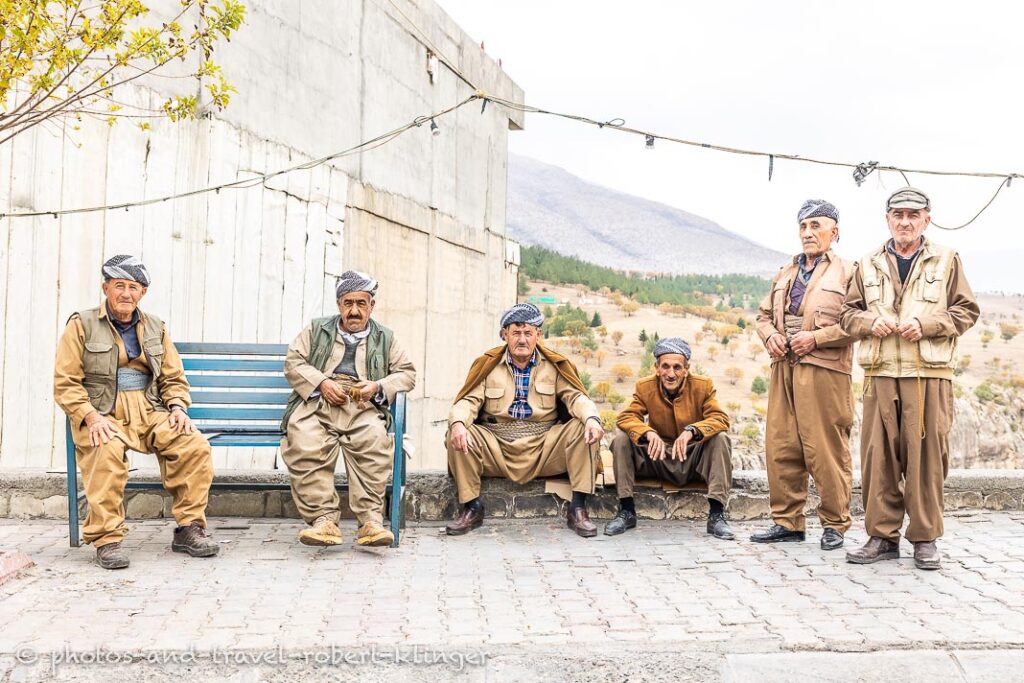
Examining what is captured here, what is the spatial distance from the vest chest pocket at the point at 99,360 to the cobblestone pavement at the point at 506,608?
966 millimetres

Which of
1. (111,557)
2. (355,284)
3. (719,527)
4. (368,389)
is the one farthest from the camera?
(719,527)

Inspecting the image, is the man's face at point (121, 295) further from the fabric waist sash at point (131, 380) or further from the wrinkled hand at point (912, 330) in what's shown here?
the wrinkled hand at point (912, 330)

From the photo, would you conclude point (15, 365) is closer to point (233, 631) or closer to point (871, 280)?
point (233, 631)

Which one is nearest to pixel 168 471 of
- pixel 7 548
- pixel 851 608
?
pixel 7 548

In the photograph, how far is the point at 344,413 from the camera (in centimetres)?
570

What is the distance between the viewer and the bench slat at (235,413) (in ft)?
20.1

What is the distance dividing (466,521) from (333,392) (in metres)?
1.13

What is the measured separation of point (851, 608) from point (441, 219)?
813 centimetres

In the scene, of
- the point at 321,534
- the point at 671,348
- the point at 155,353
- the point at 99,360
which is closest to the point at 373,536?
the point at 321,534

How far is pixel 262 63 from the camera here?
791 cm

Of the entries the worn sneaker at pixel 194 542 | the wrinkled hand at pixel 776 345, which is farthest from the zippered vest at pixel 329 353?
the wrinkled hand at pixel 776 345

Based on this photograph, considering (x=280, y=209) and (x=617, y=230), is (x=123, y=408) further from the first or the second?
(x=617, y=230)

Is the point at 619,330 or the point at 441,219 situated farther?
the point at 619,330

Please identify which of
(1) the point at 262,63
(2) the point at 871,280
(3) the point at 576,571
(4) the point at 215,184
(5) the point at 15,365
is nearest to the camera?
(3) the point at 576,571
